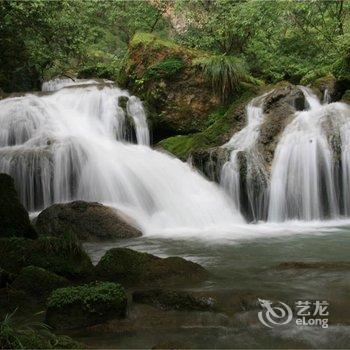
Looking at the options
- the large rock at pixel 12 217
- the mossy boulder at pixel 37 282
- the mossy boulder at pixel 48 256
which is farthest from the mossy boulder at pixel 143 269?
the large rock at pixel 12 217

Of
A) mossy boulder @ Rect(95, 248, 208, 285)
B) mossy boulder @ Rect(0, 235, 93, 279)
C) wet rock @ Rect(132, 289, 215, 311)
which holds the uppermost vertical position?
mossy boulder @ Rect(0, 235, 93, 279)

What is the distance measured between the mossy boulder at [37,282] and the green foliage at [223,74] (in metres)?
11.7

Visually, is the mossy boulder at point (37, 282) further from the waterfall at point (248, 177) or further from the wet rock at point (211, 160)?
the wet rock at point (211, 160)

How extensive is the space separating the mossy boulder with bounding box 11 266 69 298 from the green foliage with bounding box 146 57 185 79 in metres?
11.9

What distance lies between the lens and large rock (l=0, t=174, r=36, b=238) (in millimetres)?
7754

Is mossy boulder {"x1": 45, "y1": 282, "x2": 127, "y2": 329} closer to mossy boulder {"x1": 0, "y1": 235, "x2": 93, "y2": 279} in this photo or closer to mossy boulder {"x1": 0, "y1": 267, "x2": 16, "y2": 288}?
mossy boulder {"x1": 0, "y1": 267, "x2": 16, "y2": 288}

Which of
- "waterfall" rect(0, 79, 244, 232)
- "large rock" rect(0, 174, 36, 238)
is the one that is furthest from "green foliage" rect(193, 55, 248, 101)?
"large rock" rect(0, 174, 36, 238)

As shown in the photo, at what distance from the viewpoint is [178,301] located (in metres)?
4.92

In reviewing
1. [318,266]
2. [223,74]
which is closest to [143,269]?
[318,266]

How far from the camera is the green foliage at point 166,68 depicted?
16469 millimetres

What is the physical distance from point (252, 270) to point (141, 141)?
9618 mm

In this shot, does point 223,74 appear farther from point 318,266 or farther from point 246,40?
point 318,266

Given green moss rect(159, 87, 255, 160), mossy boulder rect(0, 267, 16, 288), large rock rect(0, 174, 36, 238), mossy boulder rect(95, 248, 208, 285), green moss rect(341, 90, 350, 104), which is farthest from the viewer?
green moss rect(341, 90, 350, 104)

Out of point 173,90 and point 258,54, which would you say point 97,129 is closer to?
point 173,90
